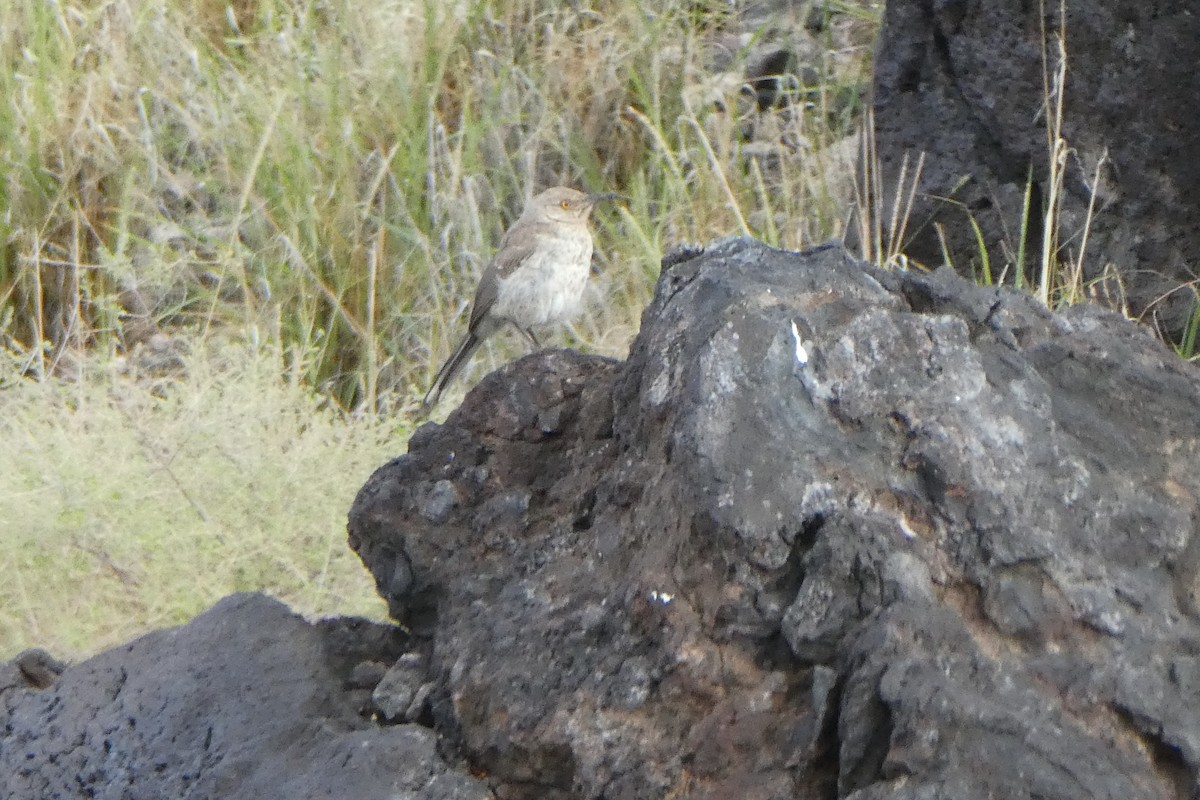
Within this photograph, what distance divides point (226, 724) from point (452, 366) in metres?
4.18

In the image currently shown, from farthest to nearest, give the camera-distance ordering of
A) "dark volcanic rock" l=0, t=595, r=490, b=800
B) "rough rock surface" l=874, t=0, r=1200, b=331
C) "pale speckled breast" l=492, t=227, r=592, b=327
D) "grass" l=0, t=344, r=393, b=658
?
"pale speckled breast" l=492, t=227, r=592, b=327 → "rough rock surface" l=874, t=0, r=1200, b=331 → "grass" l=0, t=344, r=393, b=658 → "dark volcanic rock" l=0, t=595, r=490, b=800

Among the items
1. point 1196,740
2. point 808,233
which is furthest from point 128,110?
point 1196,740

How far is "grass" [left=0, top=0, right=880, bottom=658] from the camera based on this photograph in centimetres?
696

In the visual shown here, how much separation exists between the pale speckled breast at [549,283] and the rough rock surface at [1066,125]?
1362mm

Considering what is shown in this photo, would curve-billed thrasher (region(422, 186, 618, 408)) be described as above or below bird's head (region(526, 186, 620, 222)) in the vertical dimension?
below

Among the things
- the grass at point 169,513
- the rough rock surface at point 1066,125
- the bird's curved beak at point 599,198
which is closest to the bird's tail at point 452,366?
the bird's curved beak at point 599,198

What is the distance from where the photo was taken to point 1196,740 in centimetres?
205

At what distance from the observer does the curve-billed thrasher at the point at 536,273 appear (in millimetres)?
6645

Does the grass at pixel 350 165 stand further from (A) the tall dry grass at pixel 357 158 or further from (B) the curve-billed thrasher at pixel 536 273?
(B) the curve-billed thrasher at pixel 536 273

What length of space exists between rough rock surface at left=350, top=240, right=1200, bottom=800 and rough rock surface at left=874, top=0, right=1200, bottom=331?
3.01 m

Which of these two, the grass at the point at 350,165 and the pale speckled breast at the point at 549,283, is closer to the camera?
the pale speckled breast at the point at 549,283

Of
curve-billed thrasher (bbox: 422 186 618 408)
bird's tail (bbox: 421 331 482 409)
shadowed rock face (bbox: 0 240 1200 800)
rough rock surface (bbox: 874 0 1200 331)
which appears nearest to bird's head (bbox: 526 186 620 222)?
curve-billed thrasher (bbox: 422 186 618 408)

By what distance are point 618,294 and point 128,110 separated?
2583mm

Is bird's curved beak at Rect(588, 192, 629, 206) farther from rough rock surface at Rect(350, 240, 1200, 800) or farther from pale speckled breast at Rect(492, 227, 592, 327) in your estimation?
rough rock surface at Rect(350, 240, 1200, 800)
